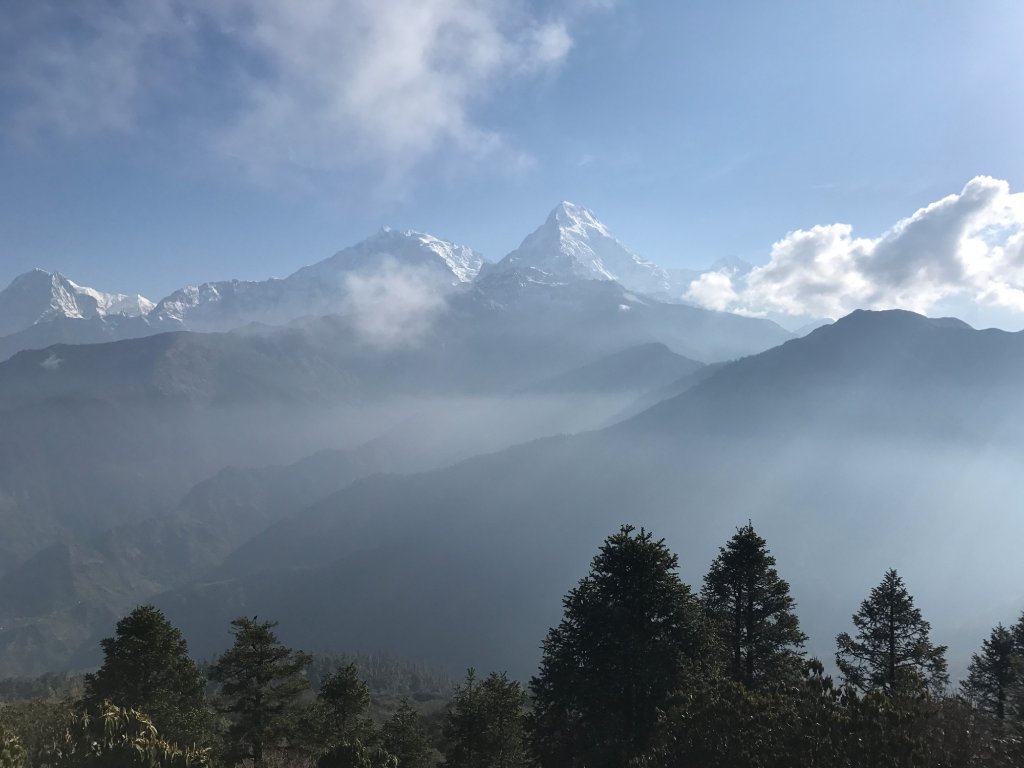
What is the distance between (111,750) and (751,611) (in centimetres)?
2914

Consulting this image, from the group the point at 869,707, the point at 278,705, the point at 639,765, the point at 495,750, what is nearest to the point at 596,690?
the point at 639,765

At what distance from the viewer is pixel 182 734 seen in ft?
78.6

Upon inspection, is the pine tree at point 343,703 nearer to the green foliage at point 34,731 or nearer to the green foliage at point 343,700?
the green foliage at point 343,700

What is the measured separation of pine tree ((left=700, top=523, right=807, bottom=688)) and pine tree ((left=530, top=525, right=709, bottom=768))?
21.5 feet

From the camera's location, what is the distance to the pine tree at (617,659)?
23172 millimetres

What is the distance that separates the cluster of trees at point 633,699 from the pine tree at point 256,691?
3.8 inches

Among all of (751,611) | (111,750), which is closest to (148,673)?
(111,750)

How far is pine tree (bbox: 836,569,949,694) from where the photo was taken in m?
33.1

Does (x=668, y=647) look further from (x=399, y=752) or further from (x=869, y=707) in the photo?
(x=399, y=752)

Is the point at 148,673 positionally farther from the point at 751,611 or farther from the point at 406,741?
the point at 751,611

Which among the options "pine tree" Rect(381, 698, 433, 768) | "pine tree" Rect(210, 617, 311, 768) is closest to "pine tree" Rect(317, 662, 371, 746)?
"pine tree" Rect(381, 698, 433, 768)

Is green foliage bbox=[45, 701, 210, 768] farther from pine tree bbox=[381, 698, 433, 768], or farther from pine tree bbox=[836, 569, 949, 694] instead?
pine tree bbox=[836, 569, 949, 694]

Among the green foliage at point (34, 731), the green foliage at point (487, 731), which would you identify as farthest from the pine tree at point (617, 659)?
the green foliage at point (34, 731)

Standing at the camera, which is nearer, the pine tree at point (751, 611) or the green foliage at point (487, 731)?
the pine tree at point (751, 611)
